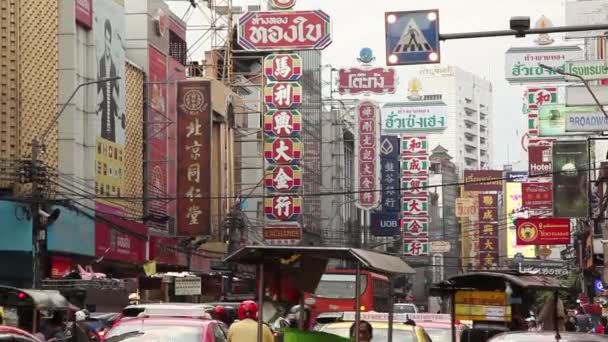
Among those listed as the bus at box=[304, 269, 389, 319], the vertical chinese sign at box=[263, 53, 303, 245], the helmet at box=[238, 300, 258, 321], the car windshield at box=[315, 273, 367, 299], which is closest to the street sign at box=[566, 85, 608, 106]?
the bus at box=[304, 269, 389, 319]

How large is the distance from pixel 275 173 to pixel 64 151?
18.1m

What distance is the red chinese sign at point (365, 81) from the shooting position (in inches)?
4186

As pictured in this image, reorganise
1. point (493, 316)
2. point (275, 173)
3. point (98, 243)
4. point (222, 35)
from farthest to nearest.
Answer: point (222, 35), point (275, 173), point (98, 243), point (493, 316)

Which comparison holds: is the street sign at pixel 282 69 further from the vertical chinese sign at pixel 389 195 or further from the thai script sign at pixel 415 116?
the thai script sign at pixel 415 116

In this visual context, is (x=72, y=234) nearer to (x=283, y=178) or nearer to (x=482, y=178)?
(x=283, y=178)

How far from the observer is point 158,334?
1773 cm

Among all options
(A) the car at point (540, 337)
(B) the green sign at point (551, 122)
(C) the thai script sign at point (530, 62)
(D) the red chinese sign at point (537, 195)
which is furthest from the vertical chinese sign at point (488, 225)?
(A) the car at point (540, 337)

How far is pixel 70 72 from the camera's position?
47.0 metres

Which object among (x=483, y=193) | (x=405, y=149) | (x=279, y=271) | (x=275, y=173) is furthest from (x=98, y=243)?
(x=483, y=193)

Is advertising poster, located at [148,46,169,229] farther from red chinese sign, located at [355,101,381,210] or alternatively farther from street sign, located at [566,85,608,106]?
red chinese sign, located at [355,101,381,210]

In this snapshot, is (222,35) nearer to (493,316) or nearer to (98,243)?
(98,243)

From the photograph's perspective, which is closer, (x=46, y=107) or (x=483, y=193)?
(x=46, y=107)

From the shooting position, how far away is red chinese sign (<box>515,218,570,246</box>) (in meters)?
65.5

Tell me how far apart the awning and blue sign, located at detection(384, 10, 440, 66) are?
5.85 m
